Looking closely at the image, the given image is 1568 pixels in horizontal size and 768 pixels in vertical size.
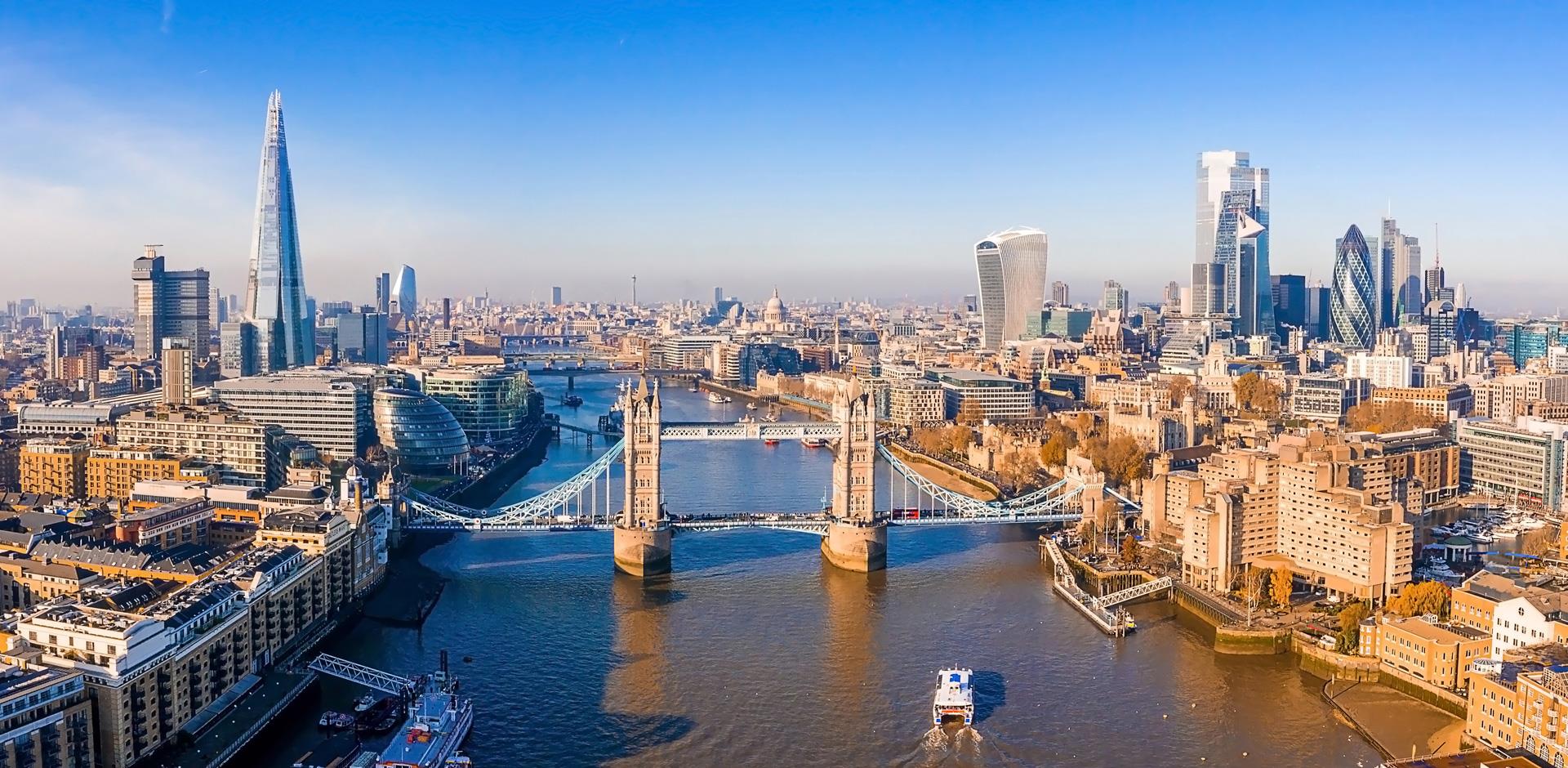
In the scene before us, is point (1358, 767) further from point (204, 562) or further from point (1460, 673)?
point (204, 562)

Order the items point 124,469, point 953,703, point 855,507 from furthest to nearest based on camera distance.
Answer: point 124,469 → point 855,507 → point 953,703

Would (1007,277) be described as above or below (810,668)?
above

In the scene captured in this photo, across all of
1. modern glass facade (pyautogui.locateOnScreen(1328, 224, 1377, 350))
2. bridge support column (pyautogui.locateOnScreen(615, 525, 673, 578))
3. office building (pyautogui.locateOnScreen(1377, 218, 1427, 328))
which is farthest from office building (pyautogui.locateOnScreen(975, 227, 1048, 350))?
bridge support column (pyautogui.locateOnScreen(615, 525, 673, 578))

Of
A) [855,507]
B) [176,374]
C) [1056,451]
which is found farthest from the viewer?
[176,374]

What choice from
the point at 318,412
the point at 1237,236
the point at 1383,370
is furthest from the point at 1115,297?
the point at 318,412

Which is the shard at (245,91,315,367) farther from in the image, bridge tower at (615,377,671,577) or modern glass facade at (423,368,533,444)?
bridge tower at (615,377,671,577)

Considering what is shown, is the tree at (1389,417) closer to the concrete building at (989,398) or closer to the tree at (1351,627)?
the concrete building at (989,398)

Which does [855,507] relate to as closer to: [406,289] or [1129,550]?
[1129,550]
